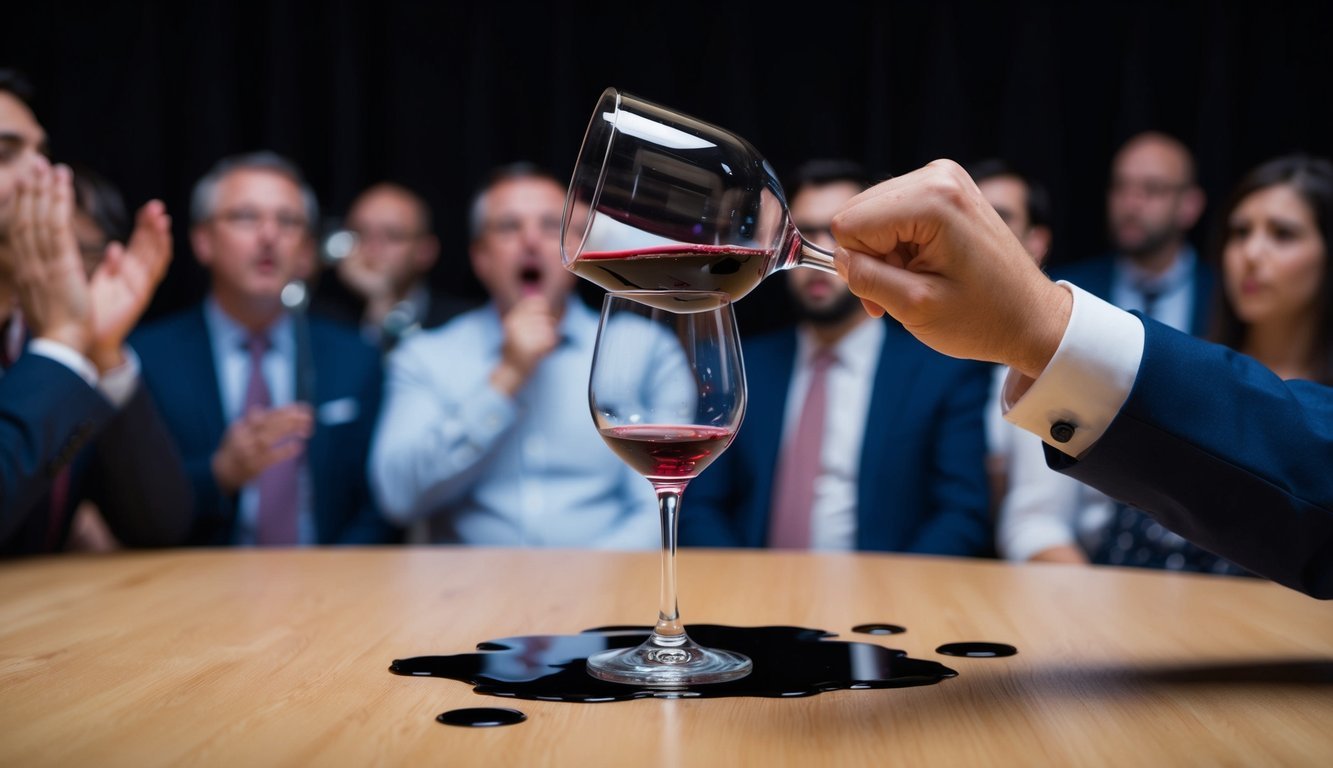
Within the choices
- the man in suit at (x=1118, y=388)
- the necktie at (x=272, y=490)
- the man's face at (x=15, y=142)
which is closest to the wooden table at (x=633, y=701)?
the man in suit at (x=1118, y=388)

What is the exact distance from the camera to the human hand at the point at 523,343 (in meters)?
2.95

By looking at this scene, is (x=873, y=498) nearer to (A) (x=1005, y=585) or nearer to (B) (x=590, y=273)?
(A) (x=1005, y=585)

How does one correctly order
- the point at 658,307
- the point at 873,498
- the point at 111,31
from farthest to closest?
1. the point at 111,31
2. the point at 873,498
3. the point at 658,307

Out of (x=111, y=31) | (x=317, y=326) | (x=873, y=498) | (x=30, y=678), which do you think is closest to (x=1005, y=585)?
(x=30, y=678)

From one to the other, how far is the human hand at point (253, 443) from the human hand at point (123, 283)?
0.82m

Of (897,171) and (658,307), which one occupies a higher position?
(897,171)

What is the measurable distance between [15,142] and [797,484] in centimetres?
177

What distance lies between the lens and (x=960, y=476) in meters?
2.82

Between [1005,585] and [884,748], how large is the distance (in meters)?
0.71

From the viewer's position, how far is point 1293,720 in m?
0.87

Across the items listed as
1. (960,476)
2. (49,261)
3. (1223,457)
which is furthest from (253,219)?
(1223,457)

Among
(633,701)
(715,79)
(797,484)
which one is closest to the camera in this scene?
(633,701)

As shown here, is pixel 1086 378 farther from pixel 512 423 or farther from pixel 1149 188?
pixel 1149 188

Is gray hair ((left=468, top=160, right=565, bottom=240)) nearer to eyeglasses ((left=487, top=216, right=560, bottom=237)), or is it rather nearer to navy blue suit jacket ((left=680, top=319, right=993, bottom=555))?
eyeglasses ((left=487, top=216, right=560, bottom=237))
